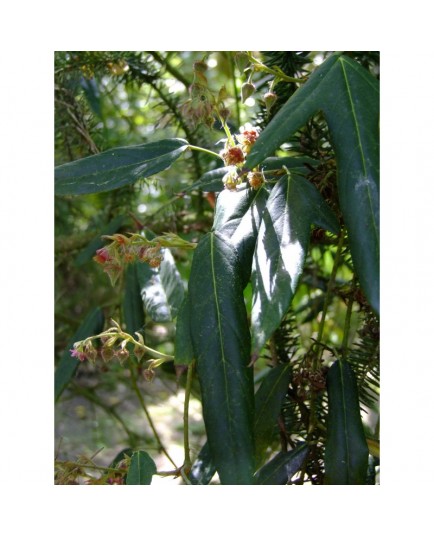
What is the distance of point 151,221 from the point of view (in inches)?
37.8

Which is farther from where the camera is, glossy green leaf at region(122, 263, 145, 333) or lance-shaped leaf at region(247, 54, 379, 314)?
glossy green leaf at region(122, 263, 145, 333)

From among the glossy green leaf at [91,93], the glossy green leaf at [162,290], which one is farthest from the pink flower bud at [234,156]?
the glossy green leaf at [91,93]

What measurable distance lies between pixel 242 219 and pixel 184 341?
0.10m

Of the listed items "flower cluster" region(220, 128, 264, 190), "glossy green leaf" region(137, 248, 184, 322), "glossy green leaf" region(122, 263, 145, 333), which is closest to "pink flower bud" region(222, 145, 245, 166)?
"flower cluster" region(220, 128, 264, 190)

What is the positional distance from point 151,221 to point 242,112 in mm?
233

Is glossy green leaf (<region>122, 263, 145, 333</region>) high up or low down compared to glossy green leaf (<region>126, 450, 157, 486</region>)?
up

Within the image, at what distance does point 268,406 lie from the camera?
60 cm

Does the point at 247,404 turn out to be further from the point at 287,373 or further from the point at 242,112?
the point at 242,112

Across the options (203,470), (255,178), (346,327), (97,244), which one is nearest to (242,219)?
(255,178)

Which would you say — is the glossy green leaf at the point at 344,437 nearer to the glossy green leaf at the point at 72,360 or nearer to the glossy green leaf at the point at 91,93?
the glossy green leaf at the point at 72,360

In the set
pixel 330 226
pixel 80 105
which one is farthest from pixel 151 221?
pixel 330 226

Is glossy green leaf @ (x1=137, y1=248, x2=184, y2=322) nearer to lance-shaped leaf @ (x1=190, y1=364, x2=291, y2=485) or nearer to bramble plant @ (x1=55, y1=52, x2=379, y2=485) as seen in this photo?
bramble plant @ (x1=55, y1=52, x2=379, y2=485)

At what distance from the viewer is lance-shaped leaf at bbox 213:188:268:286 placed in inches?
20.1

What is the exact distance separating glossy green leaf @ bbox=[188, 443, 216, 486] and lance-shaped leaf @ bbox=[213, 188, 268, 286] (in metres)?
0.20
